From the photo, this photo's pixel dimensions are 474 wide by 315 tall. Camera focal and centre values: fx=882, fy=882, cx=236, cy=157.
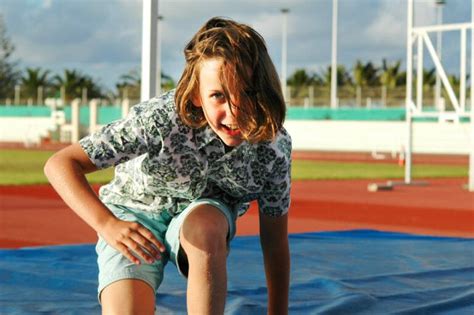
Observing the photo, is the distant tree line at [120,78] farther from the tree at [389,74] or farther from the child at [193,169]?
the child at [193,169]

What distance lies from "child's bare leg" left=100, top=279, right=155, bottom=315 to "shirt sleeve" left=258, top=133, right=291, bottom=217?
1.32 feet

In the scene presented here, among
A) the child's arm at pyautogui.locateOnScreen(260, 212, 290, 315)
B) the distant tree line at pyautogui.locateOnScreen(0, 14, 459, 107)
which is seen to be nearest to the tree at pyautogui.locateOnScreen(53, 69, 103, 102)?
the distant tree line at pyautogui.locateOnScreen(0, 14, 459, 107)

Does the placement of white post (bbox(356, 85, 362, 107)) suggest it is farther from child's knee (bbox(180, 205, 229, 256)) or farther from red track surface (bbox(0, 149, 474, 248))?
child's knee (bbox(180, 205, 229, 256))

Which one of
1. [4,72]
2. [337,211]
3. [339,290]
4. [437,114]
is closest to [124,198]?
[339,290]

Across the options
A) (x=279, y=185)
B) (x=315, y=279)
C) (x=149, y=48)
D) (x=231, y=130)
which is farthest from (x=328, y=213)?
(x=231, y=130)

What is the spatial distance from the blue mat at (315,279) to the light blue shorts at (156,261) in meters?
0.82

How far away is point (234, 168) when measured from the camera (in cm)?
227

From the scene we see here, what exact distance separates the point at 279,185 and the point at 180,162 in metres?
0.29

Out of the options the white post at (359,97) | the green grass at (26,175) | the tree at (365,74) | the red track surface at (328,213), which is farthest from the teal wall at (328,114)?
the tree at (365,74)

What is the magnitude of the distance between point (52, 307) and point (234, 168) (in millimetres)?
1178

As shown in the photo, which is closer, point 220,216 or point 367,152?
point 220,216

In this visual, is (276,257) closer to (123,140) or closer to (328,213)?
(123,140)

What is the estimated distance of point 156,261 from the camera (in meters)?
2.22

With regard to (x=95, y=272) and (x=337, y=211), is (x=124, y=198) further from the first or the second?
(x=337, y=211)
